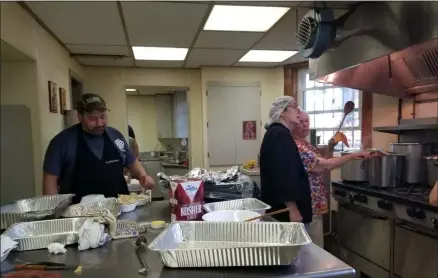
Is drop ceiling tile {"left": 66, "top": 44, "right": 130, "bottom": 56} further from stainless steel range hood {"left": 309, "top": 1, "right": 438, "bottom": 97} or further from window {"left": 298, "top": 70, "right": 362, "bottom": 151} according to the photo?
window {"left": 298, "top": 70, "right": 362, "bottom": 151}

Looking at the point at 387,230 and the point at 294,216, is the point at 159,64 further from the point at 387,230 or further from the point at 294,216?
the point at 387,230

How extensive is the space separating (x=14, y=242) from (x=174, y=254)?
50cm

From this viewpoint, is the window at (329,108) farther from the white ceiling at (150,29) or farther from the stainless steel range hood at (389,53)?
the stainless steel range hood at (389,53)

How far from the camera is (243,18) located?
2.41 m

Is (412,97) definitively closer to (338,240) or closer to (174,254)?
(338,240)

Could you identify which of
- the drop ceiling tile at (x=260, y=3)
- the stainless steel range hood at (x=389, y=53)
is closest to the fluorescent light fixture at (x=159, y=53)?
the drop ceiling tile at (x=260, y=3)

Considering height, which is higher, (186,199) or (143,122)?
(143,122)

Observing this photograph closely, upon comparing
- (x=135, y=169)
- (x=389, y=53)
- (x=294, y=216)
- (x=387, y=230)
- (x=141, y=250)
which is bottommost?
(x=387, y=230)

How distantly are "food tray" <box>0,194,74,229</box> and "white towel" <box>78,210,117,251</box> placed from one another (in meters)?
0.26

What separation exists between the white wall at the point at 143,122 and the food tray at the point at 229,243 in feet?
18.2

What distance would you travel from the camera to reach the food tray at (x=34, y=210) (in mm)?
1062

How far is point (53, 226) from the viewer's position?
3.43 ft

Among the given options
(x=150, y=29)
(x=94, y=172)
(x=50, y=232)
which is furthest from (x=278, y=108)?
(x=150, y=29)

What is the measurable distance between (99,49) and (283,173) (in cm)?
253
